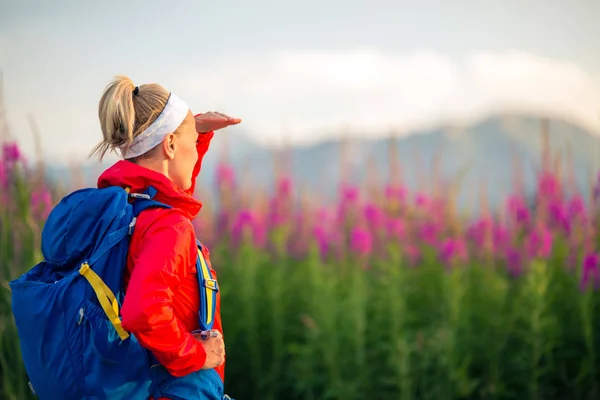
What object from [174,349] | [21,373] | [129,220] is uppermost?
[129,220]

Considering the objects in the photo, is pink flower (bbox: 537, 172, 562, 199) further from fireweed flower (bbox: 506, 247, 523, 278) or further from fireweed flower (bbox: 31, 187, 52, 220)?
fireweed flower (bbox: 31, 187, 52, 220)

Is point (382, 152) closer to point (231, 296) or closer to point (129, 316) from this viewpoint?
point (231, 296)

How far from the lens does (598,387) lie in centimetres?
396

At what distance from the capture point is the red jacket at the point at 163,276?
56.8 inches

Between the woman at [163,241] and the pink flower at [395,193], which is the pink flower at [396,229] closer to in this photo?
the pink flower at [395,193]

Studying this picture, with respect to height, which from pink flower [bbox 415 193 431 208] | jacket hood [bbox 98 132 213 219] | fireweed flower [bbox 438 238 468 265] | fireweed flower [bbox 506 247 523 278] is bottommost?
fireweed flower [bbox 506 247 523 278]

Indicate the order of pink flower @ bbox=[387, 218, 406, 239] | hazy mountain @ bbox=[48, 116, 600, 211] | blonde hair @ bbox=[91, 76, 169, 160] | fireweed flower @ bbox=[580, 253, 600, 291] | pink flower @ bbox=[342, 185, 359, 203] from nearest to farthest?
blonde hair @ bbox=[91, 76, 169, 160]
fireweed flower @ bbox=[580, 253, 600, 291]
pink flower @ bbox=[387, 218, 406, 239]
pink flower @ bbox=[342, 185, 359, 203]
hazy mountain @ bbox=[48, 116, 600, 211]

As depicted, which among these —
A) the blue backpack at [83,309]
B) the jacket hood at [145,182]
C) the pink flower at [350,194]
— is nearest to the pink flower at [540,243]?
the pink flower at [350,194]

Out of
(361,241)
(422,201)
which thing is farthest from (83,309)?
(422,201)

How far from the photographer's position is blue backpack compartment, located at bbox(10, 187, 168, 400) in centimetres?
150

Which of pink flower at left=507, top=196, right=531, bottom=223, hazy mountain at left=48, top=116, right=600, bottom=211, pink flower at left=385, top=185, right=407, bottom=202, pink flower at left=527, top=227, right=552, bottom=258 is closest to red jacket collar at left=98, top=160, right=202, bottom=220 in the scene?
pink flower at left=527, top=227, right=552, bottom=258

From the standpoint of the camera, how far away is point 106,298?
151 centimetres

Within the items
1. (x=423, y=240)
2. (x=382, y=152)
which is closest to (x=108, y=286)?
(x=423, y=240)

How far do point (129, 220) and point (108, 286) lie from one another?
0.15 meters
